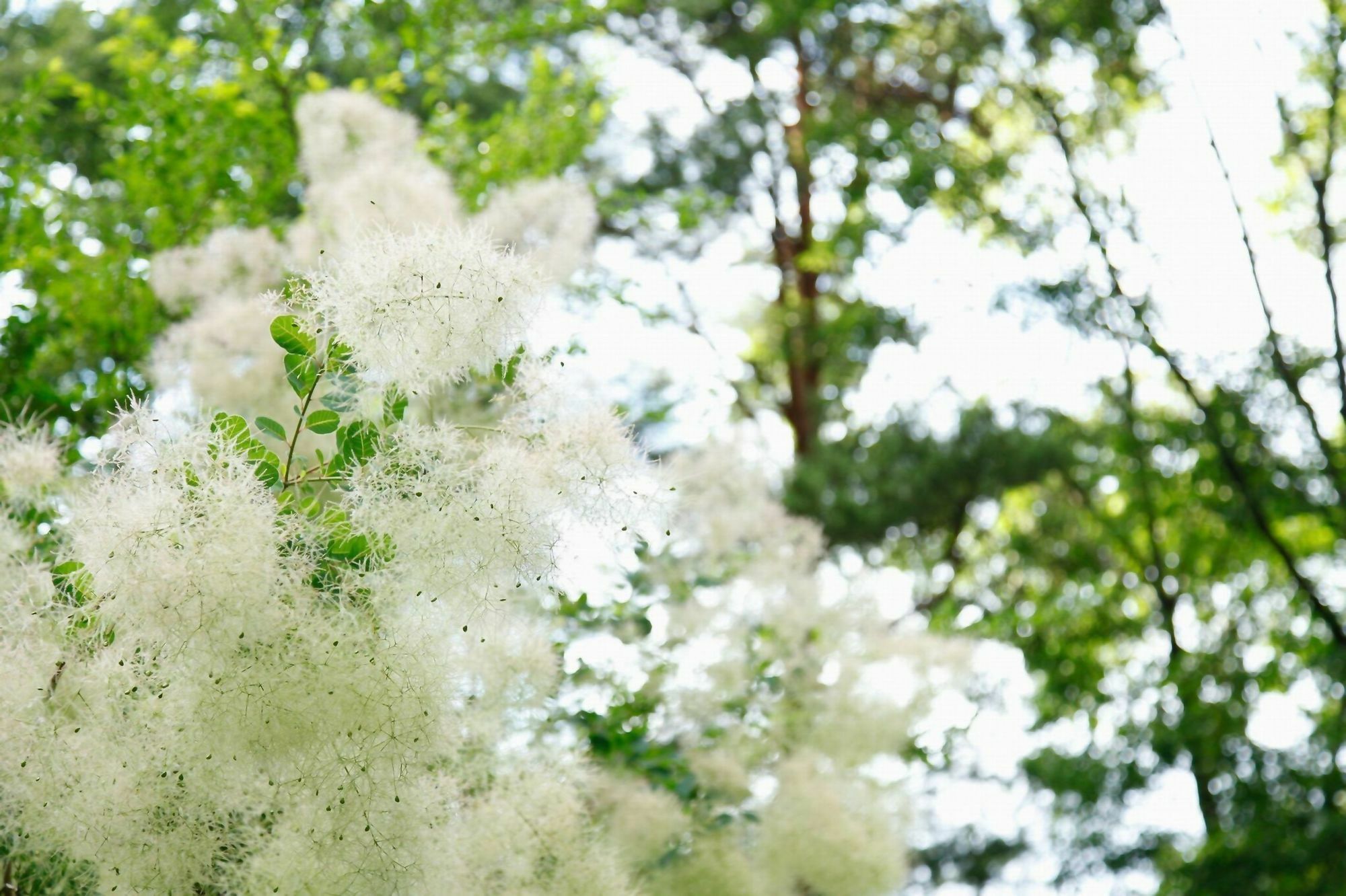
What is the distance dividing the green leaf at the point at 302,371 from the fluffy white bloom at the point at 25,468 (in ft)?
2.57

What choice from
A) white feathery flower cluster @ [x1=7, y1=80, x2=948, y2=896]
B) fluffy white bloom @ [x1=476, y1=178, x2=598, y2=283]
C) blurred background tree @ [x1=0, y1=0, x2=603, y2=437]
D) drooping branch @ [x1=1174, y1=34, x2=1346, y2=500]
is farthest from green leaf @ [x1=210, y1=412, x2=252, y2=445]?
drooping branch @ [x1=1174, y1=34, x2=1346, y2=500]

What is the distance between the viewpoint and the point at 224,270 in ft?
10.1

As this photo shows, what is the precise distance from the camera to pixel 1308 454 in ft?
17.5

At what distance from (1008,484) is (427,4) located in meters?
3.60

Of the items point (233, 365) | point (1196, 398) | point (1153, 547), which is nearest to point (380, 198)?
point (233, 365)

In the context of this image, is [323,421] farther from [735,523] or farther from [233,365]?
[735,523]

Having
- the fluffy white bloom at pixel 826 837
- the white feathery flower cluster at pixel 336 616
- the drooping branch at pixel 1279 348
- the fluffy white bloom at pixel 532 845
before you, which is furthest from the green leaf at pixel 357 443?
the drooping branch at pixel 1279 348

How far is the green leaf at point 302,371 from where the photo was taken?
63.5 inches

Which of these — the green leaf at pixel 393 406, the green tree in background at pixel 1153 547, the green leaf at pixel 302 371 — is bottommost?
the green tree in background at pixel 1153 547

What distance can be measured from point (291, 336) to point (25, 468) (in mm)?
818

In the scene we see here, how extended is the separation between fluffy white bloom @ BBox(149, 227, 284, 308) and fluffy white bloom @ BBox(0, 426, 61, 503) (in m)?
0.86

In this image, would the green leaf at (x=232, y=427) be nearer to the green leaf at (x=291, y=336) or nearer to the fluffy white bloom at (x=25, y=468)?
the green leaf at (x=291, y=336)

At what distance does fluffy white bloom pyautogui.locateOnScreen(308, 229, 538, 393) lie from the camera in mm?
1580

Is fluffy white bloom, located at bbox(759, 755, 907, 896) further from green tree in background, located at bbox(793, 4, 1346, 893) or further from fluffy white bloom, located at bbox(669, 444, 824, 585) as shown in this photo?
green tree in background, located at bbox(793, 4, 1346, 893)
